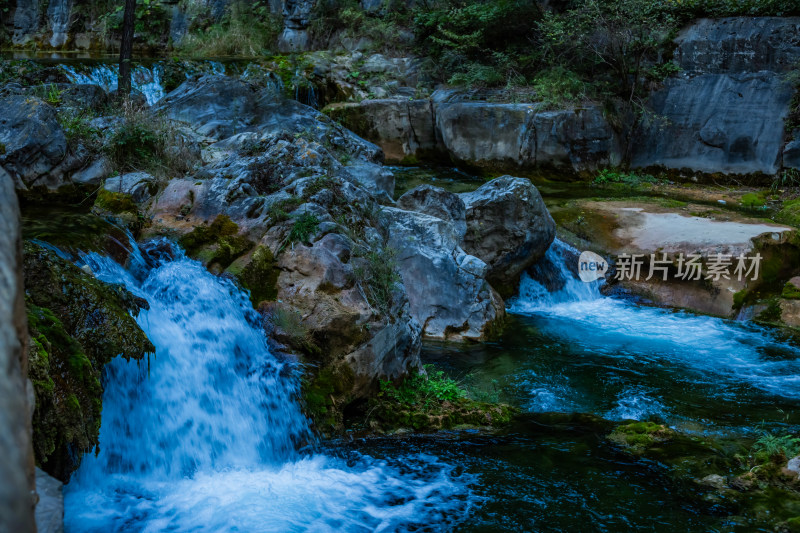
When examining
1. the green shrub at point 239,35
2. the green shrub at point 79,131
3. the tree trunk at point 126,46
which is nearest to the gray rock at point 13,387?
the green shrub at point 79,131

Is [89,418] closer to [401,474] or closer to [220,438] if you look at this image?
[220,438]

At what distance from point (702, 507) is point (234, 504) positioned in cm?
312

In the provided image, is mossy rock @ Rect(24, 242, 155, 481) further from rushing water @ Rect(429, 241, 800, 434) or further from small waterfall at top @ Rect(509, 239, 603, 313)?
small waterfall at top @ Rect(509, 239, 603, 313)

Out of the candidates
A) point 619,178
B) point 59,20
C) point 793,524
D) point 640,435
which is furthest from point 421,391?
point 59,20

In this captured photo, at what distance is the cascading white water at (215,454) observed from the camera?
4109 millimetres

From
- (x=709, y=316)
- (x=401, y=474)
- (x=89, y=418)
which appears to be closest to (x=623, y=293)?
(x=709, y=316)

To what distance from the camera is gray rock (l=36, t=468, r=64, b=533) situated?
1.90m

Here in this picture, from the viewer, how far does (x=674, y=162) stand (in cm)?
1548

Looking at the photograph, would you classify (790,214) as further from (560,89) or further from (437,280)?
(437,280)

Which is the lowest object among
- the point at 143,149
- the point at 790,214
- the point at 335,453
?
the point at 335,453

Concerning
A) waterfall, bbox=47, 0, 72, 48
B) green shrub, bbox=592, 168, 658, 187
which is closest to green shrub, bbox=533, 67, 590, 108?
green shrub, bbox=592, 168, 658, 187

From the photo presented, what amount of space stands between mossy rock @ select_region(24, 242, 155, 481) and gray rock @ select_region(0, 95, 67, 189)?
359 centimetres

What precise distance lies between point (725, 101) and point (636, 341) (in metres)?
9.14

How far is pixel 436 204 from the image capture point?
923 cm
